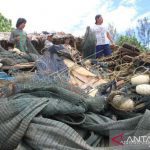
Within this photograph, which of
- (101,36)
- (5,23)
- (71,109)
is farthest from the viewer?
(5,23)

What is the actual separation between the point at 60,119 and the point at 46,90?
37 centimetres

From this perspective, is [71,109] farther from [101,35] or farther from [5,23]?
[5,23]

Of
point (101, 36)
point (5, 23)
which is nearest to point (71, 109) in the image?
point (101, 36)

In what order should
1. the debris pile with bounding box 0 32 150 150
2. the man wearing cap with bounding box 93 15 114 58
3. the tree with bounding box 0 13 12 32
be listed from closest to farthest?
the debris pile with bounding box 0 32 150 150 → the man wearing cap with bounding box 93 15 114 58 → the tree with bounding box 0 13 12 32

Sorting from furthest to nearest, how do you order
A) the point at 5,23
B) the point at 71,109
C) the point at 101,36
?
1. the point at 5,23
2. the point at 101,36
3. the point at 71,109

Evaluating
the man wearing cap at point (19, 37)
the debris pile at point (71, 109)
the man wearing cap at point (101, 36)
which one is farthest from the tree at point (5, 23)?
the debris pile at point (71, 109)

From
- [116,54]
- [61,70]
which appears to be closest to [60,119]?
[61,70]

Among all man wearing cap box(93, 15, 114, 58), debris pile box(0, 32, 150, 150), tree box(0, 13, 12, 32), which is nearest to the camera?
debris pile box(0, 32, 150, 150)

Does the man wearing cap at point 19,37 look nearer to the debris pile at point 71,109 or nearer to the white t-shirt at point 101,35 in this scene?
the white t-shirt at point 101,35

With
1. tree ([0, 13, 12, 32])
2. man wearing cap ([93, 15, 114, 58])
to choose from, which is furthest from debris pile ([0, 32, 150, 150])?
tree ([0, 13, 12, 32])

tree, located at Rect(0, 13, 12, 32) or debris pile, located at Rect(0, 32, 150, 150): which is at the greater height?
debris pile, located at Rect(0, 32, 150, 150)

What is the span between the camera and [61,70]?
16.1 ft

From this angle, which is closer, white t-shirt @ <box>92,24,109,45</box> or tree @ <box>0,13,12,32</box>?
white t-shirt @ <box>92,24,109,45</box>

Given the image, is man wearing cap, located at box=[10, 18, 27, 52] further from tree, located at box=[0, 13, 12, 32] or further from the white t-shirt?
tree, located at box=[0, 13, 12, 32]
